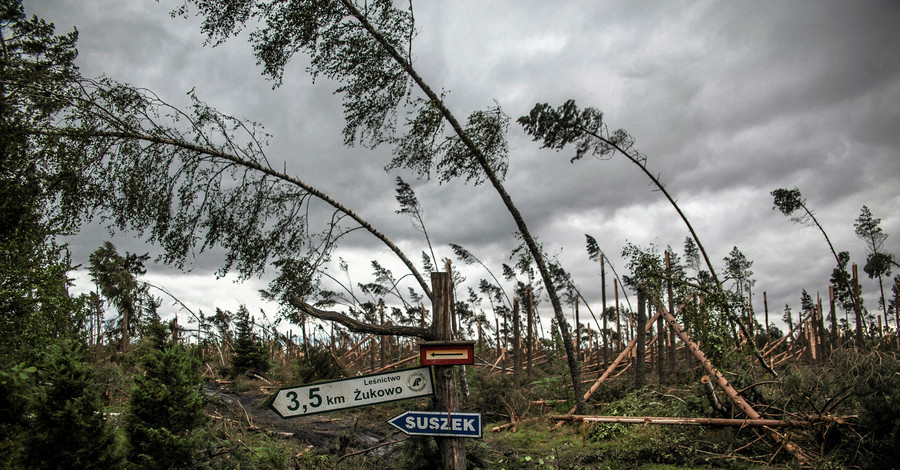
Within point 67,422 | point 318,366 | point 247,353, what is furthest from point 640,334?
point 247,353

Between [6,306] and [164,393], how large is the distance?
7646 mm

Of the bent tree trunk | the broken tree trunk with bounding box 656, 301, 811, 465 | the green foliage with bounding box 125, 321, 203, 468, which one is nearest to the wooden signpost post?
the green foliage with bounding box 125, 321, 203, 468

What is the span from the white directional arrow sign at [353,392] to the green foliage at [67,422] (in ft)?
9.95

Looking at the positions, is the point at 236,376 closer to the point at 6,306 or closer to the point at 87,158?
the point at 6,306

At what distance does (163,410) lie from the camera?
696cm

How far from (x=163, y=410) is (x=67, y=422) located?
1.21m

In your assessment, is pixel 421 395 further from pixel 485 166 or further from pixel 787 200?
pixel 787 200

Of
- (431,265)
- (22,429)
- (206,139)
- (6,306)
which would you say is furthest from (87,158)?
(431,265)

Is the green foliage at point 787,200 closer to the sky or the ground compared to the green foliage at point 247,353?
closer to the sky

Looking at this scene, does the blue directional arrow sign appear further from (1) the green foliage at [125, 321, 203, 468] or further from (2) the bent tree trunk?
(2) the bent tree trunk

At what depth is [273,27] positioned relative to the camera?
11523 millimetres

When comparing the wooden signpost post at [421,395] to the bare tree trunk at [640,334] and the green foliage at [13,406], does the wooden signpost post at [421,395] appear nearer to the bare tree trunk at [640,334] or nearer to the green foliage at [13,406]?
the green foliage at [13,406]

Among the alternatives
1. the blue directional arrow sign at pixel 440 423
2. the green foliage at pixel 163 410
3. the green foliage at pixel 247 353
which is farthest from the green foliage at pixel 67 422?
the green foliage at pixel 247 353

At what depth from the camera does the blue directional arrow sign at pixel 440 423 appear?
4.87 m
